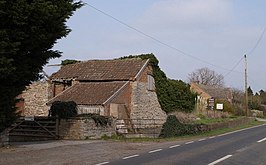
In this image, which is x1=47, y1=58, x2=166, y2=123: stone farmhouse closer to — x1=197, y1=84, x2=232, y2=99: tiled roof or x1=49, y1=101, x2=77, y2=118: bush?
x1=49, y1=101, x2=77, y2=118: bush

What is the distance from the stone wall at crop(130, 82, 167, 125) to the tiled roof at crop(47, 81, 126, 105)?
1.91 metres

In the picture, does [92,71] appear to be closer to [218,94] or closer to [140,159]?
[140,159]

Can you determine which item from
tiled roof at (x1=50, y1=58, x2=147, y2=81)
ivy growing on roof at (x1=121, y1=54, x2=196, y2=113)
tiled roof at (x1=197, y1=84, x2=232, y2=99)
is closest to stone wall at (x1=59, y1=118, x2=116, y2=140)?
tiled roof at (x1=50, y1=58, x2=147, y2=81)

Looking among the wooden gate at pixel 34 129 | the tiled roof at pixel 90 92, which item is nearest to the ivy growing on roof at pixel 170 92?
the tiled roof at pixel 90 92

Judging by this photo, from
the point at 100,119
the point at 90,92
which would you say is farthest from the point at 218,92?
the point at 100,119

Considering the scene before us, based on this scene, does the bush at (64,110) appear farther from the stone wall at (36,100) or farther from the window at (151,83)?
the window at (151,83)

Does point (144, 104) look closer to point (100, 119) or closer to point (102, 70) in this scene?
point (102, 70)

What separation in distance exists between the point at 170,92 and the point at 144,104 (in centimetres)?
760

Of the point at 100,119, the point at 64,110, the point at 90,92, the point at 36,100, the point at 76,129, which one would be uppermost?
the point at 90,92

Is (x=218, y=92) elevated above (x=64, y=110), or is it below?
above

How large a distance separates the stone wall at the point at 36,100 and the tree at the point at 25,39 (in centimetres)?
2330

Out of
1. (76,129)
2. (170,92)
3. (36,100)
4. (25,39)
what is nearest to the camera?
(25,39)

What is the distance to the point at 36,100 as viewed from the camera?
42.2 metres

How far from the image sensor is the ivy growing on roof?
45.8 metres
